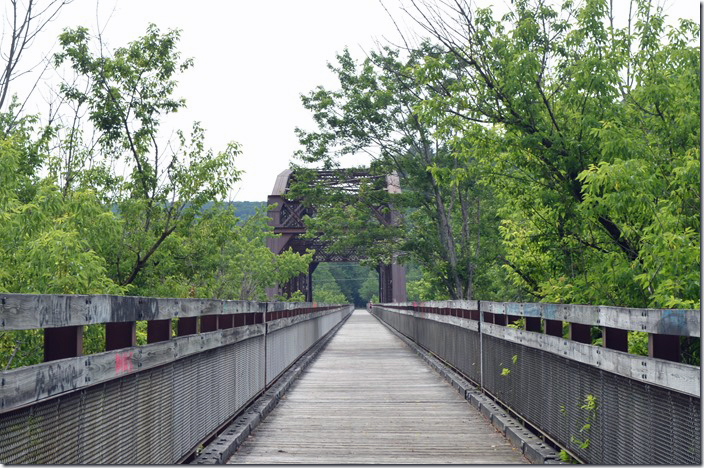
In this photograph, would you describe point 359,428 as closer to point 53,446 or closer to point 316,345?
point 53,446

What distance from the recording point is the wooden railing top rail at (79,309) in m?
3.26

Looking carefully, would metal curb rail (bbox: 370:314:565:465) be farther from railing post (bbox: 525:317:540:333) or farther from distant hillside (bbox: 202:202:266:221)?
distant hillside (bbox: 202:202:266:221)

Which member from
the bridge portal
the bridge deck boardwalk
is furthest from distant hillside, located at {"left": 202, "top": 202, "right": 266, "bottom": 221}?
the bridge deck boardwalk

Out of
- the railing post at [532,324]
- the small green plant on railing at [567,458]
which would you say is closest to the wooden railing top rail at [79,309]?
the small green plant on railing at [567,458]

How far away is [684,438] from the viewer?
159 inches

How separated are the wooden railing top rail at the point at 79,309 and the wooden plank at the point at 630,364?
2.83 metres

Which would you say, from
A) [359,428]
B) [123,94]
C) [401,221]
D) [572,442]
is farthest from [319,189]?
[572,442]

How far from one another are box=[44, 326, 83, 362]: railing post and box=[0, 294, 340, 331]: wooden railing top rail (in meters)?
0.07

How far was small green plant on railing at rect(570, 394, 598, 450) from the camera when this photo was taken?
18.1 ft

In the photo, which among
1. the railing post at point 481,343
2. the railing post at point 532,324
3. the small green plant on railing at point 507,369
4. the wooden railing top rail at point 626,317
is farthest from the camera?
the railing post at point 481,343

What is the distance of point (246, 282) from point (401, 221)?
13.5 m

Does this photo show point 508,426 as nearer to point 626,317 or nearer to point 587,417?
point 587,417

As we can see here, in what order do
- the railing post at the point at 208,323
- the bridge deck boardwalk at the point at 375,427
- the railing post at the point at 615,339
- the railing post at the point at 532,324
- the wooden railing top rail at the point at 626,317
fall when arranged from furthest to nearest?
1. the railing post at the point at 532,324
2. the railing post at the point at 208,323
3. the bridge deck boardwalk at the point at 375,427
4. the railing post at the point at 615,339
5. the wooden railing top rail at the point at 626,317

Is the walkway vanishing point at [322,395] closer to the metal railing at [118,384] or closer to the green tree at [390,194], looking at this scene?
the metal railing at [118,384]
